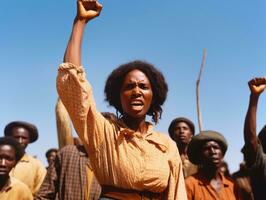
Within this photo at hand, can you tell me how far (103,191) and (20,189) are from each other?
10.4 ft

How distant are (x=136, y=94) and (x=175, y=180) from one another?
53cm

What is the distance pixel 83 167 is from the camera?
4.06 m

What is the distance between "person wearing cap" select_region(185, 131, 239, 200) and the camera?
173 inches

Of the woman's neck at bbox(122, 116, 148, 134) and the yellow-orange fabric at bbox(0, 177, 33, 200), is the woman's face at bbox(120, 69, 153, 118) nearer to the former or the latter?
the woman's neck at bbox(122, 116, 148, 134)

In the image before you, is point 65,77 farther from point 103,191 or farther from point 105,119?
point 103,191

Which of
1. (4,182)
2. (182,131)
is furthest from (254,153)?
(4,182)

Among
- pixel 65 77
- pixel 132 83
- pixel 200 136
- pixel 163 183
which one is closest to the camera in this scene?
pixel 65 77

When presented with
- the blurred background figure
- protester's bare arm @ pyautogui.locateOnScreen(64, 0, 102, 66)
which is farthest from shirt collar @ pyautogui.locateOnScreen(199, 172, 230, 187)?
protester's bare arm @ pyautogui.locateOnScreen(64, 0, 102, 66)

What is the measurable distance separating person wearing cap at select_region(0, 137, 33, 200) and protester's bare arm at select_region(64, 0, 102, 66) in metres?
3.31

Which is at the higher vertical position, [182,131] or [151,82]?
[182,131]

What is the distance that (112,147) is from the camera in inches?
90.8

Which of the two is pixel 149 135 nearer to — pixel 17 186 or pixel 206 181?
pixel 206 181

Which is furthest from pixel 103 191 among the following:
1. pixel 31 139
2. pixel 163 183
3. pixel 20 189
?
pixel 31 139

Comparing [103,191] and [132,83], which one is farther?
[132,83]
